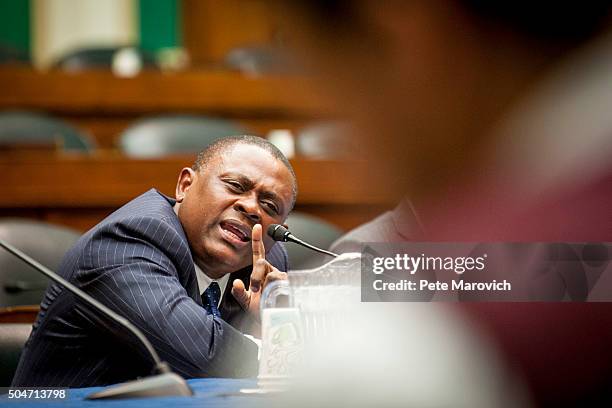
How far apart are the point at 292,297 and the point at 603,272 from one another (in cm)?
48

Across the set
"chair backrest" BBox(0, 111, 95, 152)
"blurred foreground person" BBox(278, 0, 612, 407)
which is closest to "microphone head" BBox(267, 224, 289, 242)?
"blurred foreground person" BBox(278, 0, 612, 407)

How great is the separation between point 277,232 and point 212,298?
0.13 meters

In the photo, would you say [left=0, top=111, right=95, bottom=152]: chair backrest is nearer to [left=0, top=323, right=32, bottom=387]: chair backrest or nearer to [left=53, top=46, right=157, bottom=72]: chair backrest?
[left=53, top=46, right=157, bottom=72]: chair backrest

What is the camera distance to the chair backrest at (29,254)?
1713 millimetres

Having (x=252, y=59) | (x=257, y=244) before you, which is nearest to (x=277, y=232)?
(x=257, y=244)

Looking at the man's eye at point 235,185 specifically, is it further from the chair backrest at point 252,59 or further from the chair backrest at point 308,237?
the chair backrest at point 252,59

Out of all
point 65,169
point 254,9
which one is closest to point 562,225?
point 254,9

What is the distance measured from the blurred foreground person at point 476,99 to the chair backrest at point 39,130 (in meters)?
2.97

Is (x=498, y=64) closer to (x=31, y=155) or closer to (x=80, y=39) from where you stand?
(x=31, y=155)

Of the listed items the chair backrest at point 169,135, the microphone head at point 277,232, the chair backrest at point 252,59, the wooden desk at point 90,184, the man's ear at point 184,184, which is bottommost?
the microphone head at point 277,232

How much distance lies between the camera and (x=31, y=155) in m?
2.46

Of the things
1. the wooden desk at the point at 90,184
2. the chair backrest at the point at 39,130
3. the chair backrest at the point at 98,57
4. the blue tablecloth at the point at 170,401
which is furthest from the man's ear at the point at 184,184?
the chair backrest at the point at 98,57

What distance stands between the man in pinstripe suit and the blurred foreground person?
0.81m

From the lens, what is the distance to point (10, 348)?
1514 millimetres
